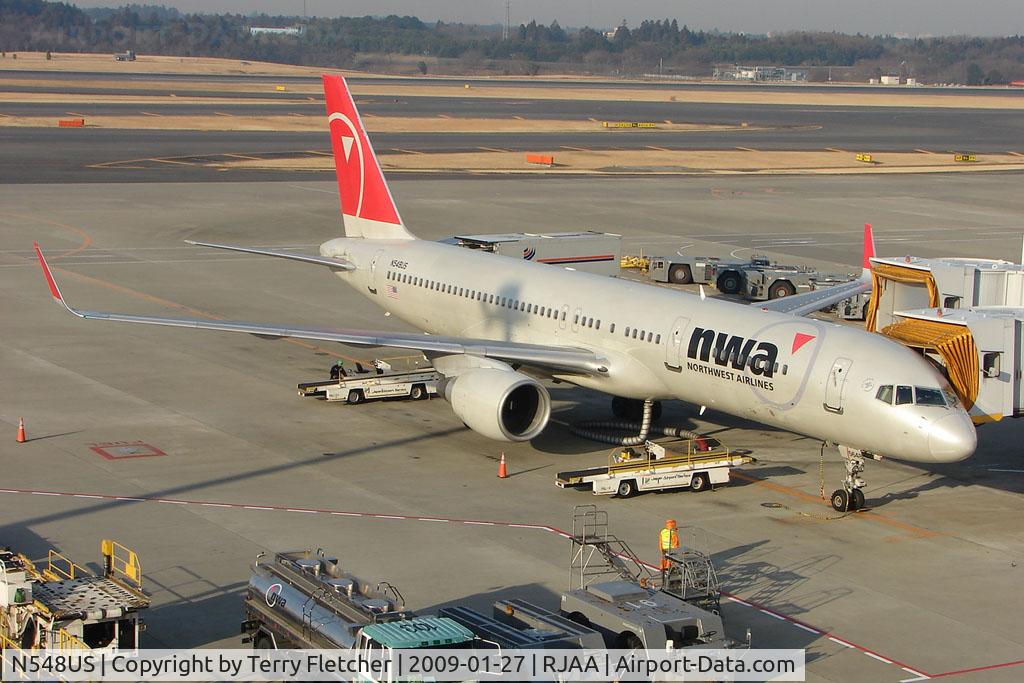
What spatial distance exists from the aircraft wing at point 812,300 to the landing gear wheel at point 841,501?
10043mm

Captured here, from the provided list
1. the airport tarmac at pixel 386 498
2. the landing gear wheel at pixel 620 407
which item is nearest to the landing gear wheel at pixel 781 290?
the airport tarmac at pixel 386 498

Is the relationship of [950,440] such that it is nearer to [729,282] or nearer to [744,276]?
[744,276]

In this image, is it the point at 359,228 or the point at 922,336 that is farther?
the point at 359,228

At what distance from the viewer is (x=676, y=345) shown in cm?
3450

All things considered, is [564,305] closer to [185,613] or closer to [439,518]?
[439,518]

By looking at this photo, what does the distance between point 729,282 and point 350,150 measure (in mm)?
22188

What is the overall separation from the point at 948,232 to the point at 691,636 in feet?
208

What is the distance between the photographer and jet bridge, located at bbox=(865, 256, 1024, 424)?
106 ft

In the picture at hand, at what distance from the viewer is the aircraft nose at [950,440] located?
97.0 feet

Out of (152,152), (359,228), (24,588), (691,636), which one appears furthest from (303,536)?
(152,152)

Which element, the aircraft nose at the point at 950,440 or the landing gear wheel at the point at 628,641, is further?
the aircraft nose at the point at 950,440

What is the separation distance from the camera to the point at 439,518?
99.6 feet

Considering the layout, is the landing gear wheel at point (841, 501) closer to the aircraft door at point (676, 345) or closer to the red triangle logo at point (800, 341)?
the red triangle logo at point (800, 341)

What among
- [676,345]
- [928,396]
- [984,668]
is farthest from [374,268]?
[984,668]
